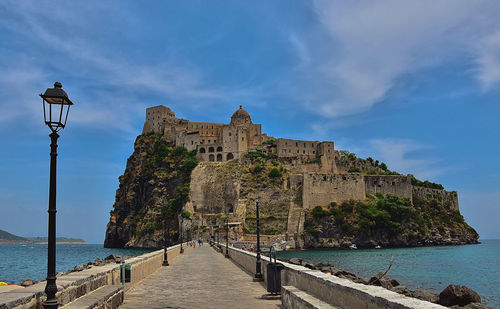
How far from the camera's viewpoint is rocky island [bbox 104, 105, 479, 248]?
66.3 m

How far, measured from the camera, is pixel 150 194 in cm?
8231

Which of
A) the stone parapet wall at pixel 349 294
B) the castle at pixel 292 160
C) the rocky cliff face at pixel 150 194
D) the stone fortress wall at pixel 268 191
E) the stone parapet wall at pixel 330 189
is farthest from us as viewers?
the rocky cliff face at pixel 150 194

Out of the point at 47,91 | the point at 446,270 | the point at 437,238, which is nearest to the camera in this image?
the point at 47,91

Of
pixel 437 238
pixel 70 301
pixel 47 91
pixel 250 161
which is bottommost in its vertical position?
pixel 437 238

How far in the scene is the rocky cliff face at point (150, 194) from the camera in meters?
76.1

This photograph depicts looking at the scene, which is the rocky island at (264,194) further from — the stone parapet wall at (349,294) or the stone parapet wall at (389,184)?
the stone parapet wall at (349,294)

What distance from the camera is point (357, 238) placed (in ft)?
217

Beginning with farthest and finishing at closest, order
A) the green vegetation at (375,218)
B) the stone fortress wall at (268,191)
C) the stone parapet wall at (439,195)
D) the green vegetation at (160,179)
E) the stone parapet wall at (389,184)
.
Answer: the stone parapet wall at (439,195) < the green vegetation at (160,179) < the stone parapet wall at (389,184) < the stone fortress wall at (268,191) < the green vegetation at (375,218)

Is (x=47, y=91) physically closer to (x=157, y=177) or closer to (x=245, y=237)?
(x=245, y=237)

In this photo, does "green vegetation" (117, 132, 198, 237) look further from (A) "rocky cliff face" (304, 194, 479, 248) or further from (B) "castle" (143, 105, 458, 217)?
(A) "rocky cliff face" (304, 194, 479, 248)

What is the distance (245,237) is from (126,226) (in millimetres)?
32117

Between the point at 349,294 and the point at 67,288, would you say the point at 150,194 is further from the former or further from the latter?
the point at 349,294

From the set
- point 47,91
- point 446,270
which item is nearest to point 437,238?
point 446,270

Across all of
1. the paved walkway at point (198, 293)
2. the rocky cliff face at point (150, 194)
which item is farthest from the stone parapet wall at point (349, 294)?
the rocky cliff face at point (150, 194)
